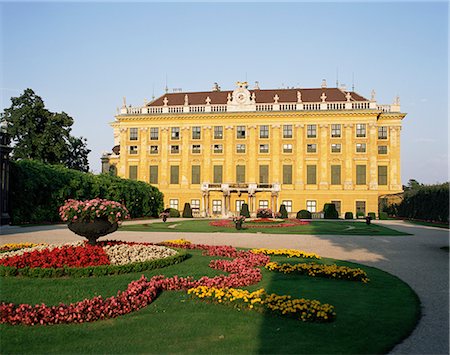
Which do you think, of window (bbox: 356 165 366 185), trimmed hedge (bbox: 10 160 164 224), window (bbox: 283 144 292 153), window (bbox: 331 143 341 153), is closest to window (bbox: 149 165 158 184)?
trimmed hedge (bbox: 10 160 164 224)

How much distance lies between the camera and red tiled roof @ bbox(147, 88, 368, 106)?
66.2 metres

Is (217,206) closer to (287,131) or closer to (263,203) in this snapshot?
(263,203)

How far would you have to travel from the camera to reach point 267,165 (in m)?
63.7

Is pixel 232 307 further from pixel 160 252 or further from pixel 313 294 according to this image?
pixel 160 252

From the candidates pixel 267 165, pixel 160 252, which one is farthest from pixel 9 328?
pixel 267 165

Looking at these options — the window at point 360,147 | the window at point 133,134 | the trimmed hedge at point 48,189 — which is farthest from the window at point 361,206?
the window at point 133,134

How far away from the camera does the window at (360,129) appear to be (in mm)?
62016

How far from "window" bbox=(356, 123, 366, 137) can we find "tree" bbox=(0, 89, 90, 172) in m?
38.0

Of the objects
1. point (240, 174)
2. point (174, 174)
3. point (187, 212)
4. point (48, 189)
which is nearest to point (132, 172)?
point (174, 174)

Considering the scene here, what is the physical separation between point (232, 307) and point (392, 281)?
547 centimetres

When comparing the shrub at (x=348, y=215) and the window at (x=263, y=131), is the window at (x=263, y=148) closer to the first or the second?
the window at (x=263, y=131)

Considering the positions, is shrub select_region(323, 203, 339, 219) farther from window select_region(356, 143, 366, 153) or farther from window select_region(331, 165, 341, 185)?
window select_region(356, 143, 366, 153)

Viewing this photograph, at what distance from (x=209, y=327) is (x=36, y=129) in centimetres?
5419

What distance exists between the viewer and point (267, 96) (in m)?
68.4
